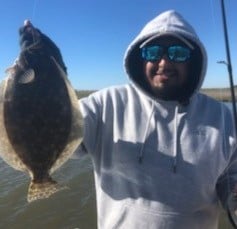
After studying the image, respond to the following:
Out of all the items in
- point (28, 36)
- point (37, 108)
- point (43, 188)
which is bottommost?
point (43, 188)

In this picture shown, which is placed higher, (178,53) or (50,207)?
(178,53)

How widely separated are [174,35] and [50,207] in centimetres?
872

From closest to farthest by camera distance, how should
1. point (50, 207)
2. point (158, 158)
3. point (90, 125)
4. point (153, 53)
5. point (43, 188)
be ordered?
1. point (43, 188)
2. point (90, 125)
3. point (158, 158)
4. point (153, 53)
5. point (50, 207)

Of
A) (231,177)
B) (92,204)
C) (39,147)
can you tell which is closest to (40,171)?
(39,147)

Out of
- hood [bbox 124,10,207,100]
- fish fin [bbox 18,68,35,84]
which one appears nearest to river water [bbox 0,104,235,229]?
hood [bbox 124,10,207,100]

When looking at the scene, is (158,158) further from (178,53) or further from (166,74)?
(178,53)

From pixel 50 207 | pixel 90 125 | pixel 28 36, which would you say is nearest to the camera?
pixel 28 36

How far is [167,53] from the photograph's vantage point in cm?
402

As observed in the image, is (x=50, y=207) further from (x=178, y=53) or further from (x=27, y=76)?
(x=27, y=76)

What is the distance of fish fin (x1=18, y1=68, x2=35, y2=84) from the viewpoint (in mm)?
3000

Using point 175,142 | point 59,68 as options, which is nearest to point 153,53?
point 175,142

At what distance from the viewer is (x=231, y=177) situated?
13.5 ft

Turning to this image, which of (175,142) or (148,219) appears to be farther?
(175,142)

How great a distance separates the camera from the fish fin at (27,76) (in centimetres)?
300
